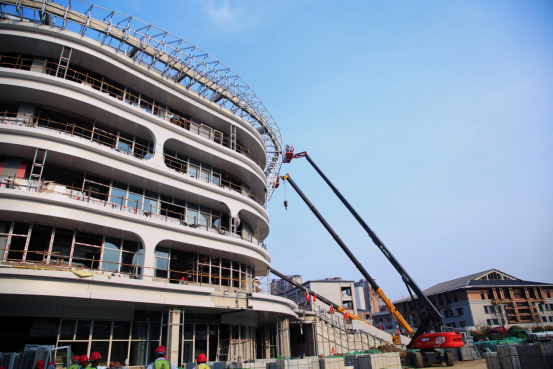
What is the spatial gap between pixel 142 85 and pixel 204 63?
479 centimetres

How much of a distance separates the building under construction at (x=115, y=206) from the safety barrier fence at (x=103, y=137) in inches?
3.6

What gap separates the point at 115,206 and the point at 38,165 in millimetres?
4481

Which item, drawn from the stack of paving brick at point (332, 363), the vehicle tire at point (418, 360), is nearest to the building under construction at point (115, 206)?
the stack of paving brick at point (332, 363)

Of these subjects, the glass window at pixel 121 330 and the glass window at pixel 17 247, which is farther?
the glass window at pixel 121 330

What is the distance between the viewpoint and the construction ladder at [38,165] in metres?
17.9

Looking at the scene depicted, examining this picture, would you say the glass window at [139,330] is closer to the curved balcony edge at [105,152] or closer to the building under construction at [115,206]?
the building under construction at [115,206]

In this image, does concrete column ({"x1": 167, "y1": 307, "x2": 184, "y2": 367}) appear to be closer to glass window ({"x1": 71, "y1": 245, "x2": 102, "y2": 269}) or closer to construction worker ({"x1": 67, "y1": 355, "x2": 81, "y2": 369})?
glass window ({"x1": 71, "y1": 245, "x2": 102, "y2": 269})

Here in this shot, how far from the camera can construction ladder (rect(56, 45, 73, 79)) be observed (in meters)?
20.2

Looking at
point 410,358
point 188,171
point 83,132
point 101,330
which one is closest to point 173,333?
point 101,330

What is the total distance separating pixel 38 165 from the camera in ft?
59.2

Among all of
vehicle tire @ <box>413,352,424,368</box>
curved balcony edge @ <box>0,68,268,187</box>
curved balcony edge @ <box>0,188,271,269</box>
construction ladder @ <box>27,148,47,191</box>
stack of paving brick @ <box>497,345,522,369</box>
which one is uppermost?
curved balcony edge @ <box>0,68,268,187</box>

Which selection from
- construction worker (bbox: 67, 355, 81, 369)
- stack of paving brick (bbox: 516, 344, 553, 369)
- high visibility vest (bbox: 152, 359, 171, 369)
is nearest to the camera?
high visibility vest (bbox: 152, 359, 171, 369)

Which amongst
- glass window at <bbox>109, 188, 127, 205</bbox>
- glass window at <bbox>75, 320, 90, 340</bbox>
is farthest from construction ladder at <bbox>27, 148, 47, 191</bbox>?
glass window at <bbox>75, 320, 90, 340</bbox>

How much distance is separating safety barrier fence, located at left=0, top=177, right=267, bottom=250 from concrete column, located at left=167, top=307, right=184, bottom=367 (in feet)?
17.4
